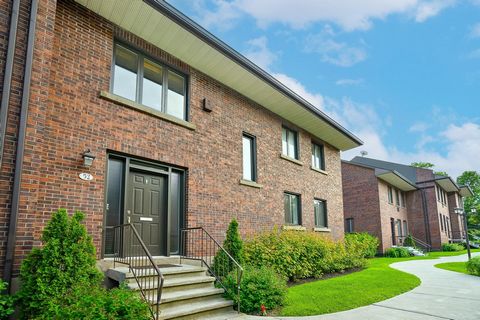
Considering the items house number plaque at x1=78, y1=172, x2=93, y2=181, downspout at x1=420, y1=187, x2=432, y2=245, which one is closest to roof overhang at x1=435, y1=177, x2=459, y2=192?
downspout at x1=420, y1=187, x2=432, y2=245

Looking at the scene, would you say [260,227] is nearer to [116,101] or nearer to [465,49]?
[116,101]

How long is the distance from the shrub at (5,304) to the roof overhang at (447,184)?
105ft

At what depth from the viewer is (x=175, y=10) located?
7.79 metres

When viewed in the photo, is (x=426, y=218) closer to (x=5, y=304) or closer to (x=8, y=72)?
(x=5, y=304)

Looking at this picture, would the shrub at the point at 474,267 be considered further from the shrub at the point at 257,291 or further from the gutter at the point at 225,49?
the shrub at the point at 257,291

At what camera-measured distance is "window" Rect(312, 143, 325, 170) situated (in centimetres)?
1568

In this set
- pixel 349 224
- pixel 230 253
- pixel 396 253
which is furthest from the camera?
pixel 349 224

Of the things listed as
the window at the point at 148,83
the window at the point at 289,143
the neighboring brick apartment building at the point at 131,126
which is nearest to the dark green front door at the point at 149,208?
the neighboring brick apartment building at the point at 131,126

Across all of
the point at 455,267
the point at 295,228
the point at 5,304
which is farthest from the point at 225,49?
the point at 455,267

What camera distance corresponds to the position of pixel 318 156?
16.0 metres

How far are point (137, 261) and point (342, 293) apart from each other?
4588 mm

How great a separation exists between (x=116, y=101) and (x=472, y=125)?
299 feet

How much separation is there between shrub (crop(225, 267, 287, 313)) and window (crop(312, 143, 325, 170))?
9.13m

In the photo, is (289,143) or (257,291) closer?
(257,291)
